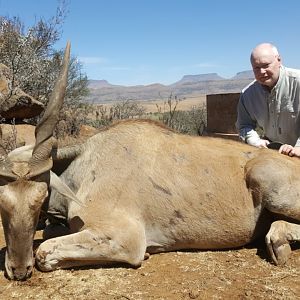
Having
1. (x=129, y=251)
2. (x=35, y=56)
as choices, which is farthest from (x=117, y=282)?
(x=35, y=56)

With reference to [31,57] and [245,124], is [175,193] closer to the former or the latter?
[245,124]

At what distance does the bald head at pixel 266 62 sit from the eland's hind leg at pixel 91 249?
9.22 ft

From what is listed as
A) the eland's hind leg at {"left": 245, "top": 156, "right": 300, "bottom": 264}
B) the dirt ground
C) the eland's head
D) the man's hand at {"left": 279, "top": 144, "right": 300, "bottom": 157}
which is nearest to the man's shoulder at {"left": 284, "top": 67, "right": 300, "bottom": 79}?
the man's hand at {"left": 279, "top": 144, "right": 300, "bottom": 157}

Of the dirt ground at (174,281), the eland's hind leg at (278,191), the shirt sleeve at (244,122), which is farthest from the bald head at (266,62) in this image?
the dirt ground at (174,281)

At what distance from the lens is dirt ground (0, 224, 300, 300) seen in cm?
413

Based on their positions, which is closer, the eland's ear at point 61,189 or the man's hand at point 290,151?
the eland's ear at point 61,189

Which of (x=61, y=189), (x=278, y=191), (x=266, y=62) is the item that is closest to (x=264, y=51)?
(x=266, y=62)

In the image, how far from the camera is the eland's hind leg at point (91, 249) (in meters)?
4.55

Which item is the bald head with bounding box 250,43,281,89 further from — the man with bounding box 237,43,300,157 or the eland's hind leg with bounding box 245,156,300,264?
the eland's hind leg with bounding box 245,156,300,264

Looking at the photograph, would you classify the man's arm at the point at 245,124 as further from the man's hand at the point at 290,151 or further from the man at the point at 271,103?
the man's hand at the point at 290,151

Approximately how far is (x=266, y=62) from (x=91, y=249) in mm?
3257

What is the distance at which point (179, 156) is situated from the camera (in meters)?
5.38

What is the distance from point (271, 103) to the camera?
21.2 ft

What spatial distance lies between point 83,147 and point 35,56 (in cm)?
804
